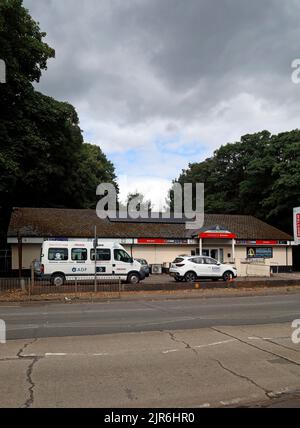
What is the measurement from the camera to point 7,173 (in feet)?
78.0

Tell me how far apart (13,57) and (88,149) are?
39.7 metres

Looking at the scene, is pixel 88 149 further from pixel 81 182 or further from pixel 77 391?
pixel 77 391

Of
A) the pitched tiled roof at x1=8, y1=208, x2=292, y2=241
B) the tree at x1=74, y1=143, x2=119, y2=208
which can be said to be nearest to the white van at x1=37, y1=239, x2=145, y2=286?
the pitched tiled roof at x1=8, y1=208, x2=292, y2=241


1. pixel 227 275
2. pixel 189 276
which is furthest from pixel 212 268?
pixel 189 276

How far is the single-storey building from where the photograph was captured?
34812 millimetres

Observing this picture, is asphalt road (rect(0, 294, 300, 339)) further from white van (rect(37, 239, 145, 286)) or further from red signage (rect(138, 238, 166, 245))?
red signage (rect(138, 238, 166, 245))

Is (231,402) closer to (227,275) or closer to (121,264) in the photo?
(121,264)

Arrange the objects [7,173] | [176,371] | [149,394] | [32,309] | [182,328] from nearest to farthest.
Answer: [149,394] → [176,371] → [182,328] → [32,309] → [7,173]

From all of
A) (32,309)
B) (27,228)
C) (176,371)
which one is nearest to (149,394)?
(176,371)

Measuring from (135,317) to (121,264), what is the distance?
1225 centimetres

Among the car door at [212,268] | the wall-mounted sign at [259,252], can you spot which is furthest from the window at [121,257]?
the wall-mounted sign at [259,252]

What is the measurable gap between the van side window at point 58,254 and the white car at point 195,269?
709 centimetres

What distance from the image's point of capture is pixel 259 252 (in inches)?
1609
